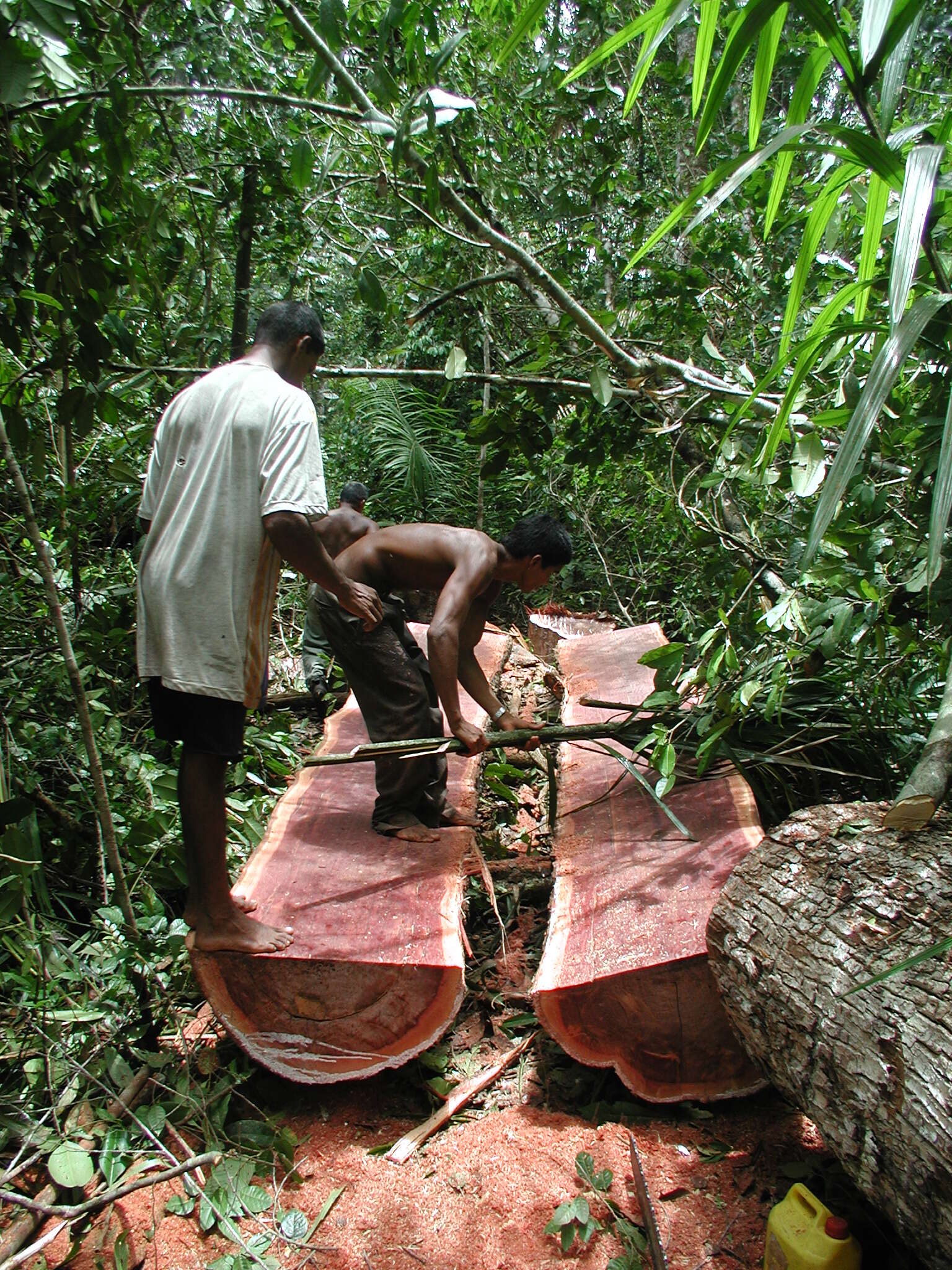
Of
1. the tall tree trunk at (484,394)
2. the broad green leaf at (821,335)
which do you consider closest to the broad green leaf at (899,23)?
the broad green leaf at (821,335)

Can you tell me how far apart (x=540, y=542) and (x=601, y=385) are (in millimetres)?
628

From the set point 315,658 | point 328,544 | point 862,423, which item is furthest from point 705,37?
point 315,658

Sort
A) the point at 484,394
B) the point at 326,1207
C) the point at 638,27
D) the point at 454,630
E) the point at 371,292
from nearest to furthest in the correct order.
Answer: the point at 638,27, the point at 326,1207, the point at 371,292, the point at 454,630, the point at 484,394

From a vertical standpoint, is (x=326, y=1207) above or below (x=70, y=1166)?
below

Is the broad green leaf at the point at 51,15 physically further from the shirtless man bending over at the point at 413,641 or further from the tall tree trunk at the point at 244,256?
the tall tree trunk at the point at 244,256

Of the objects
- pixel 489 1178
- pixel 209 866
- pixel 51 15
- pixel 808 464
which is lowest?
pixel 489 1178

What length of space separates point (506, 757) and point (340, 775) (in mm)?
1050

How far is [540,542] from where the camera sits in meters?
3.11

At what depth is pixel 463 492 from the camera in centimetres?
782

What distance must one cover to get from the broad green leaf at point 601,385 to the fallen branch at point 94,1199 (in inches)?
90.2

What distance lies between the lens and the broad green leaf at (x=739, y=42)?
0.99 metres

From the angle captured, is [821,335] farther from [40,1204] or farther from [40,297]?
[40,1204]

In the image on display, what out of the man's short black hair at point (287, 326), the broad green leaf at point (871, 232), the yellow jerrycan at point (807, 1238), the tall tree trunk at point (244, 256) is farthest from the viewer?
the tall tree trunk at point (244, 256)

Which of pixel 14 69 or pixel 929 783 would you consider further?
pixel 929 783
